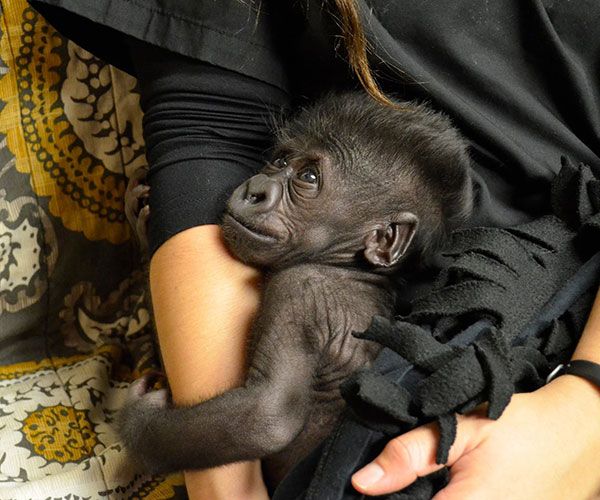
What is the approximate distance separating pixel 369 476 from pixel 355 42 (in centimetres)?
57

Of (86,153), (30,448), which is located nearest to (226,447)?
(30,448)

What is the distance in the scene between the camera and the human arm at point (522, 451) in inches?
34.0

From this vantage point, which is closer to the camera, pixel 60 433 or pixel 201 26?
pixel 201 26

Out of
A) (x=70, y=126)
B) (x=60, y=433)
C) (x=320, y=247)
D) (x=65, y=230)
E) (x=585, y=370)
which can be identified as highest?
(x=585, y=370)

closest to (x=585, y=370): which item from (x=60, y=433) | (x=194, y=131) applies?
(x=194, y=131)

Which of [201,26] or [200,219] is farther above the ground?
[201,26]

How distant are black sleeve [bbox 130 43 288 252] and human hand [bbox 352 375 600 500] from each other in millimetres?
482

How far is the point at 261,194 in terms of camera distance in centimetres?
118

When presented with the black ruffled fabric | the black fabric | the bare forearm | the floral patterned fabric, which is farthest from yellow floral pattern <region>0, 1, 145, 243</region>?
the black ruffled fabric

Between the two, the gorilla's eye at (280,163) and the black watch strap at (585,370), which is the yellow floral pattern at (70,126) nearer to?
the gorilla's eye at (280,163)

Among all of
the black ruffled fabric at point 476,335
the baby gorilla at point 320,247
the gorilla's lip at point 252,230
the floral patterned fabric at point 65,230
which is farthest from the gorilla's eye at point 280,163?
the floral patterned fabric at point 65,230

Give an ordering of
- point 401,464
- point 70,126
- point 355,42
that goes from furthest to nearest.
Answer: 1. point 70,126
2. point 355,42
3. point 401,464

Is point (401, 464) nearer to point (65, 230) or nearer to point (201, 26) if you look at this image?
point (201, 26)

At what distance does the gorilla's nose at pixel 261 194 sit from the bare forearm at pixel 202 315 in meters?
0.06
